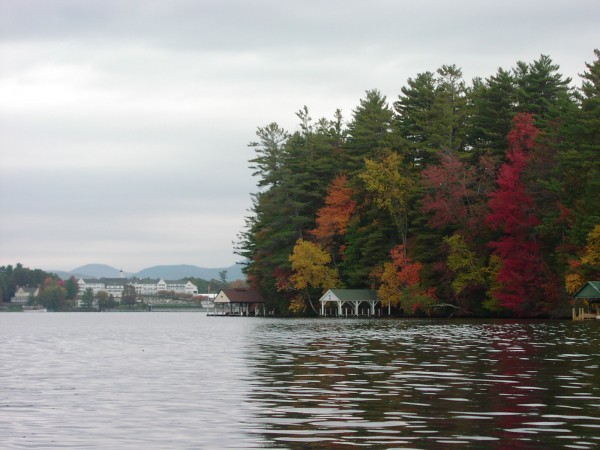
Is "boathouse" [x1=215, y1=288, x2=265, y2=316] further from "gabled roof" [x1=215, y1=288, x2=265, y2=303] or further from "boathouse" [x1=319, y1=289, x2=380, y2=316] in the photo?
"boathouse" [x1=319, y1=289, x2=380, y2=316]

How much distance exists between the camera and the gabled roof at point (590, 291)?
64.4 meters

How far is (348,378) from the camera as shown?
2333 cm

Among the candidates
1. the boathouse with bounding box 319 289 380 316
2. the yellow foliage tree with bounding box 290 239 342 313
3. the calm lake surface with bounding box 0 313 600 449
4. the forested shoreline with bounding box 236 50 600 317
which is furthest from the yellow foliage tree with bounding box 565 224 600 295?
the yellow foliage tree with bounding box 290 239 342 313

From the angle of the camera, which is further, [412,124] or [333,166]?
[333,166]

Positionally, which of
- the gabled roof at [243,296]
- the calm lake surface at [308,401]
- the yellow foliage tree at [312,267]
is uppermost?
the yellow foliage tree at [312,267]

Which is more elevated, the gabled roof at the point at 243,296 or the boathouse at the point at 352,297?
the gabled roof at the point at 243,296

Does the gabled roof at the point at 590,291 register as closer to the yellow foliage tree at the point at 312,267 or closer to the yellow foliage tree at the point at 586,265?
the yellow foliage tree at the point at 586,265

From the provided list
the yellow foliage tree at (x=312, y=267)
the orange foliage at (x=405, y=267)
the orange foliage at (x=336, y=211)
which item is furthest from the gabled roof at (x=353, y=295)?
the orange foliage at (x=405, y=267)

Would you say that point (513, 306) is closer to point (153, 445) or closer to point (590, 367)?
point (590, 367)

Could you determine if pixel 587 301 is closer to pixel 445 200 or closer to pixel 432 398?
pixel 445 200

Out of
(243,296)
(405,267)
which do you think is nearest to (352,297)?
(405,267)

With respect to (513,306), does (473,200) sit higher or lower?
higher

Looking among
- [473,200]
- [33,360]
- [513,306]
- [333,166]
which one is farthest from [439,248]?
[33,360]

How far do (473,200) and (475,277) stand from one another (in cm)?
750
